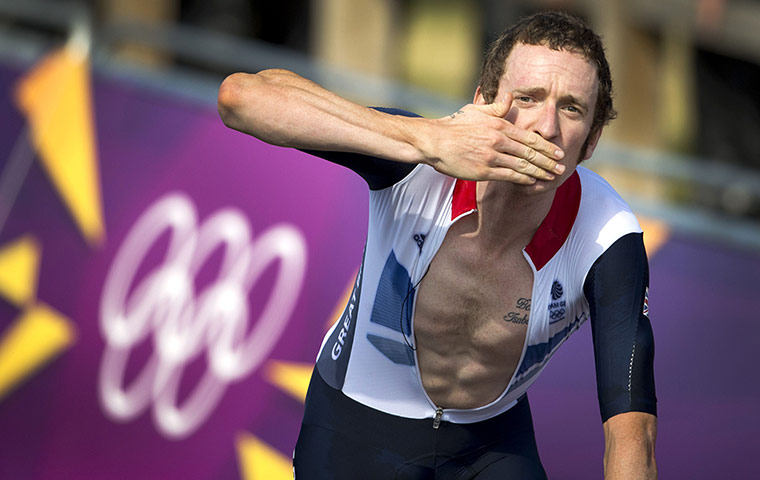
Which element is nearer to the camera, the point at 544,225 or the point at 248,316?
the point at 544,225

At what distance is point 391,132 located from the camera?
114 inches

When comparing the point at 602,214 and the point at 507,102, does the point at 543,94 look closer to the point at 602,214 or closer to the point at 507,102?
the point at 507,102

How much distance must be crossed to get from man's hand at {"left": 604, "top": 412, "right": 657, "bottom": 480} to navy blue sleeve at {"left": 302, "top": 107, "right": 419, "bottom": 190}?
37.7 inches

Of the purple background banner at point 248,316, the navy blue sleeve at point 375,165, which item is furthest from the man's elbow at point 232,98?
the purple background banner at point 248,316

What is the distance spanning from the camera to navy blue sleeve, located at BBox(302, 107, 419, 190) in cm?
307

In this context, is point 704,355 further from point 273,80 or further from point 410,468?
point 273,80

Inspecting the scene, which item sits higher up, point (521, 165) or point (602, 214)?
point (521, 165)

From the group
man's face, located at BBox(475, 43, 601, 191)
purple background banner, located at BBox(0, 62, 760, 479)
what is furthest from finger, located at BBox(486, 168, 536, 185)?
purple background banner, located at BBox(0, 62, 760, 479)

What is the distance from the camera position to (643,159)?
644 centimetres

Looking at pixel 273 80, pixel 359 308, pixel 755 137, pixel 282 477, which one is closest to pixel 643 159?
pixel 282 477

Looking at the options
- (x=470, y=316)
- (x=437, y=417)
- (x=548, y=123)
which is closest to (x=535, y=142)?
(x=548, y=123)

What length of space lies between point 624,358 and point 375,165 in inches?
35.8

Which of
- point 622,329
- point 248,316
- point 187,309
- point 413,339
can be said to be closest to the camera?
point 622,329

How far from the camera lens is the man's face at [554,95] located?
3008 millimetres
